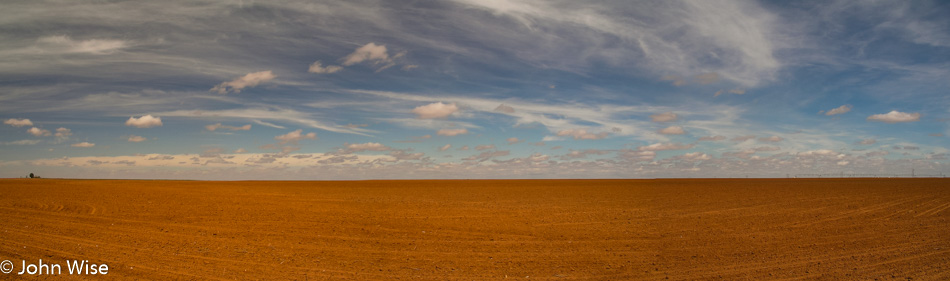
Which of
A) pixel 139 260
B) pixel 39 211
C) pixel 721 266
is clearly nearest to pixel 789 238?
pixel 721 266

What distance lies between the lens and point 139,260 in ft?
35.4

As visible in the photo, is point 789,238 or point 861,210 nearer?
point 789,238

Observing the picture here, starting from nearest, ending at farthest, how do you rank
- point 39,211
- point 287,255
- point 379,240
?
point 287,255, point 379,240, point 39,211

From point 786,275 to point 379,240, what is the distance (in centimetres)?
937

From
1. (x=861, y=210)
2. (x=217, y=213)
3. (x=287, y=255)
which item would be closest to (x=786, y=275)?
(x=287, y=255)

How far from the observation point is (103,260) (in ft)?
35.0

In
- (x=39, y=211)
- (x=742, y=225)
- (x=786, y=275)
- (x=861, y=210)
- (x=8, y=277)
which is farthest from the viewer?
(x=861, y=210)

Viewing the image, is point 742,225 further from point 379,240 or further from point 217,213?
point 217,213

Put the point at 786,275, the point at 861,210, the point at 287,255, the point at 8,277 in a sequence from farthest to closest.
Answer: the point at 861,210 → the point at 287,255 → the point at 786,275 → the point at 8,277

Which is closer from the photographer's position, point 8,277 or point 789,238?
point 8,277

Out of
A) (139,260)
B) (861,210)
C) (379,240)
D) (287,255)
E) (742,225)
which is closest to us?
(139,260)

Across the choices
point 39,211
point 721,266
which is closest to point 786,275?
point 721,266

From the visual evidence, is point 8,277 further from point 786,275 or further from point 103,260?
point 786,275

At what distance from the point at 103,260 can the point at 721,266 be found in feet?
41.2
